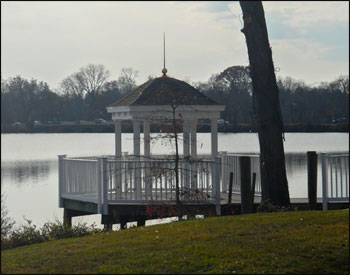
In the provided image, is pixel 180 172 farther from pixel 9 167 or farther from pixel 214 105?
pixel 9 167

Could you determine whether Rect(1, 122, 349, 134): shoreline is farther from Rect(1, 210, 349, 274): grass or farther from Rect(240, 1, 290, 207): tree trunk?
Rect(1, 210, 349, 274): grass

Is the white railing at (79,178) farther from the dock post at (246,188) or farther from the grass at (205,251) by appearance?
the grass at (205,251)

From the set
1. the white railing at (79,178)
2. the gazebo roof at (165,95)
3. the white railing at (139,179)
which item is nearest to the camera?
the white railing at (139,179)

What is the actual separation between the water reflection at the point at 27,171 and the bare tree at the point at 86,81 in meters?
4.42

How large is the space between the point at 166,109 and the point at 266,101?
284cm

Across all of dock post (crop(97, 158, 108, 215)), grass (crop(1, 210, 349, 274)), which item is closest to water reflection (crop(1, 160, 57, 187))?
dock post (crop(97, 158, 108, 215))

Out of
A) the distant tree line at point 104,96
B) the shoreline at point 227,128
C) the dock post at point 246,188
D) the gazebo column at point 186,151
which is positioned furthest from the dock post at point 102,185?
the shoreline at point 227,128

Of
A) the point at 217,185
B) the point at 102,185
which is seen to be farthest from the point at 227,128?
the point at 102,185

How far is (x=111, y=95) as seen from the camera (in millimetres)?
31625

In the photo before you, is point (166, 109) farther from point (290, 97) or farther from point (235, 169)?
point (290, 97)

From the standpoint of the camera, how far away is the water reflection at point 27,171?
3017 cm

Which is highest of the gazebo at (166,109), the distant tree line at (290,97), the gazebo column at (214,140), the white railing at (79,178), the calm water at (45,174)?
the distant tree line at (290,97)

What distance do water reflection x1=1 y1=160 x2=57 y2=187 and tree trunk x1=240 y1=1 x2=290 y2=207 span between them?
16.6m

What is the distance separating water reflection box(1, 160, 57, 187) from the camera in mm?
30166
